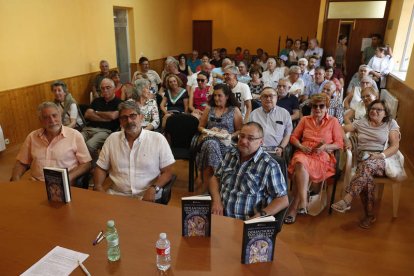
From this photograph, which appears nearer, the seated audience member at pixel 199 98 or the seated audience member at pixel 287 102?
the seated audience member at pixel 287 102

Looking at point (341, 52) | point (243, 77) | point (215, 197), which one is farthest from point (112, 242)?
point (341, 52)

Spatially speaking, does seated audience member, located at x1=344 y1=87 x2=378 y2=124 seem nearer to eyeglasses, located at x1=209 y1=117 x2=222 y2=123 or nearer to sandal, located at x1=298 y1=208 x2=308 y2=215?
sandal, located at x1=298 y1=208 x2=308 y2=215

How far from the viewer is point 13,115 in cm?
448

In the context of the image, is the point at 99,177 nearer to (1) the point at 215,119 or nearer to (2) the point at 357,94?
(1) the point at 215,119

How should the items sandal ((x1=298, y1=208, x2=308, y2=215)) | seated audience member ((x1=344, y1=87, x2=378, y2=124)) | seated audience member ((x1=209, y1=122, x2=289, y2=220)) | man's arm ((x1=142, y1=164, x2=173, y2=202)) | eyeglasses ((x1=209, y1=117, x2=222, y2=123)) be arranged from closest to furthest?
seated audience member ((x1=209, y1=122, x2=289, y2=220)), man's arm ((x1=142, y1=164, x2=173, y2=202)), sandal ((x1=298, y1=208, x2=308, y2=215)), eyeglasses ((x1=209, y1=117, x2=222, y2=123)), seated audience member ((x1=344, y1=87, x2=378, y2=124))

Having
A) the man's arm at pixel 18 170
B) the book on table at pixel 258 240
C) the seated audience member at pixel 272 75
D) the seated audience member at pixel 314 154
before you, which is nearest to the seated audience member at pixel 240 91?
the seated audience member at pixel 314 154

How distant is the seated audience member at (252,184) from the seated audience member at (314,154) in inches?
37.7

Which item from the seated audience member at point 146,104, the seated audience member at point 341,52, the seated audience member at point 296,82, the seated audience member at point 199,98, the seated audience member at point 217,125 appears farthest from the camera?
the seated audience member at point 341,52

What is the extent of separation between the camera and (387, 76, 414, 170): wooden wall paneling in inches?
160

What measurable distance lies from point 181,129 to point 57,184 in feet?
5.84

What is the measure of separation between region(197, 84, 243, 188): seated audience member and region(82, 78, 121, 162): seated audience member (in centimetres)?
99

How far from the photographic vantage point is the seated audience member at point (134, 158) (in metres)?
2.15

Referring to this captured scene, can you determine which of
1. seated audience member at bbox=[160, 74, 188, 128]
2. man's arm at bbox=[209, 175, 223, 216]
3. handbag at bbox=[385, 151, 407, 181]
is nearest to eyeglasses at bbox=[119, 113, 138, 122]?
man's arm at bbox=[209, 175, 223, 216]

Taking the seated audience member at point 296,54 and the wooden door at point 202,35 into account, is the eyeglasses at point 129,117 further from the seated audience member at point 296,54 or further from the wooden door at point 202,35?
the wooden door at point 202,35
